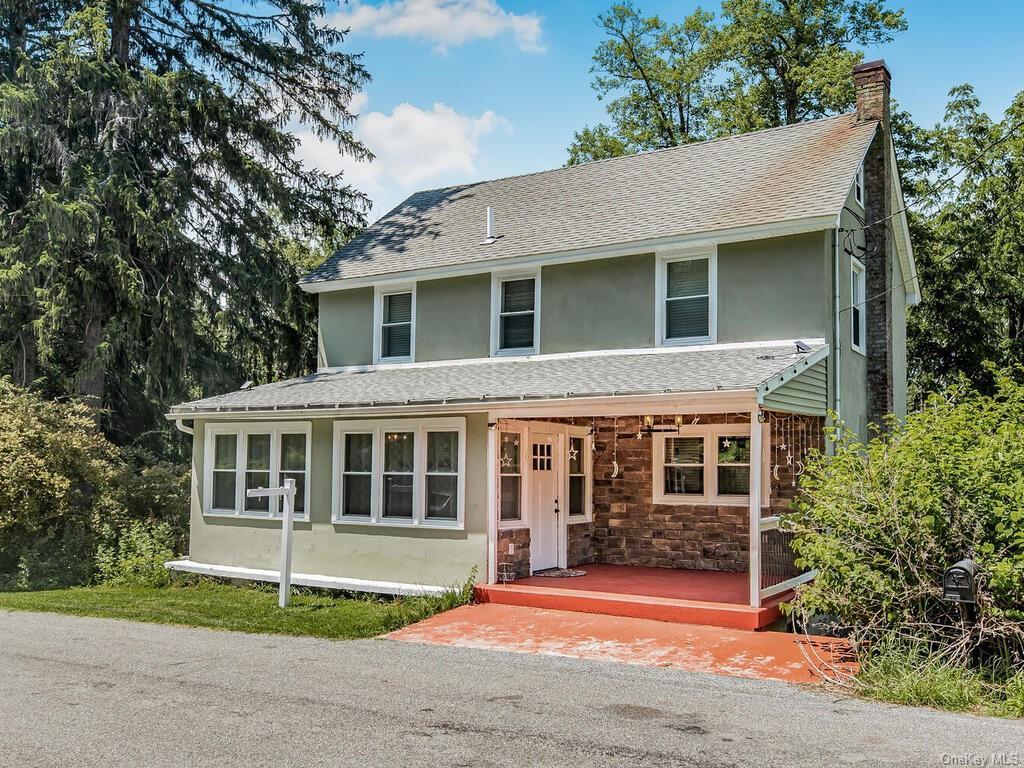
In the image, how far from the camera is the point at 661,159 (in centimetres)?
1630

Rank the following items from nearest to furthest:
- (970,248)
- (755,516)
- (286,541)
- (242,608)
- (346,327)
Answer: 1. (755,516)
2. (242,608)
3. (286,541)
4. (346,327)
5. (970,248)

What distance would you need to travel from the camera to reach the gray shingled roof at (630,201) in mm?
12789

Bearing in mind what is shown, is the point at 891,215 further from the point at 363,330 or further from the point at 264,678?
the point at 264,678

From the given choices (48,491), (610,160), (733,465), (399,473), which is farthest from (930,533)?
(48,491)

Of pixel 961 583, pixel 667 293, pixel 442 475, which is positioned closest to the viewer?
pixel 961 583

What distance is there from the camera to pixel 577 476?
1391cm

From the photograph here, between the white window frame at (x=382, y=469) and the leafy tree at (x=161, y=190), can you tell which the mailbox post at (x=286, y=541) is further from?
the leafy tree at (x=161, y=190)

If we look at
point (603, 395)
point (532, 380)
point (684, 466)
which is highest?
point (532, 380)

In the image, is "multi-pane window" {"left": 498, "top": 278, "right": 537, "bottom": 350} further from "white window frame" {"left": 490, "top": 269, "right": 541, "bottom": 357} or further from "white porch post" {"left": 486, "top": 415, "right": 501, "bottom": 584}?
"white porch post" {"left": 486, "top": 415, "right": 501, "bottom": 584}

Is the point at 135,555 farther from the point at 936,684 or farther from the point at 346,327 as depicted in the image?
the point at 936,684

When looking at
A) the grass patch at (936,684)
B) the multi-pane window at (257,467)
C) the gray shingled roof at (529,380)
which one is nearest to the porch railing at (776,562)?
the gray shingled roof at (529,380)

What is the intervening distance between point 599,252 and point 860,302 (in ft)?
13.5

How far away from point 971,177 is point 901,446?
19371 millimetres

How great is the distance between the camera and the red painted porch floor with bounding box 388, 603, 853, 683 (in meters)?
8.27
